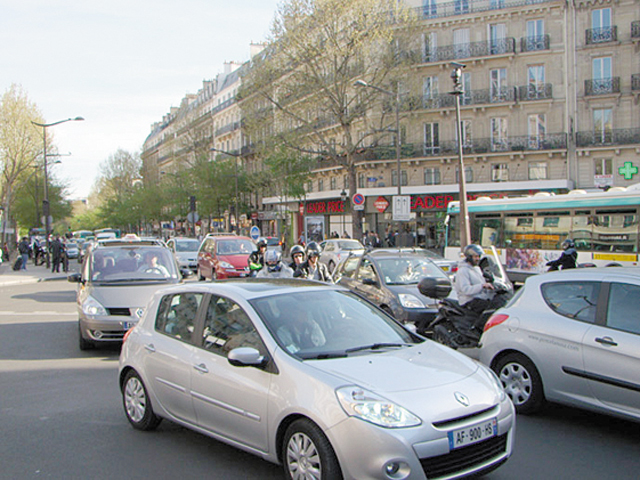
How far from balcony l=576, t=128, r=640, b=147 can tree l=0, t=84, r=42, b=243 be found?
38.1 metres

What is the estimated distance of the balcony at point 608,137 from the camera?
3628 cm

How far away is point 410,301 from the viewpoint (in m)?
10.1

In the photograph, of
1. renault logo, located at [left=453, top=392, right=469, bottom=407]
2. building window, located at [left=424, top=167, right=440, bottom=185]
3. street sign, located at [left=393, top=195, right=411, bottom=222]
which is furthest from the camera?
building window, located at [left=424, top=167, right=440, bottom=185]

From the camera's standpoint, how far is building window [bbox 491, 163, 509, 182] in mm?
39344

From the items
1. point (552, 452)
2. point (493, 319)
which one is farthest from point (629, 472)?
point (493, 319)

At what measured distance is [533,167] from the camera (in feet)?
127

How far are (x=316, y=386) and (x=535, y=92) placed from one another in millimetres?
38759

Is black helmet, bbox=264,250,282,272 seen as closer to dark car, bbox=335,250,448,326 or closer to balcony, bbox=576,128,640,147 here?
dark car, bbox=335,250,448,326

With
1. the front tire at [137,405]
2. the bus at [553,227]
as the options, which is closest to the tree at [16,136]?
the bus at [553,227]

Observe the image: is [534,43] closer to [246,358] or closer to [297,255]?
[297,255]

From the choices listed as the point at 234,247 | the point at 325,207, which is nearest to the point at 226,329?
the point at 234,247

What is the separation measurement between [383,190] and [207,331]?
1543 inches

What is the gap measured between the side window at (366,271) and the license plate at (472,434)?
22.3 feet

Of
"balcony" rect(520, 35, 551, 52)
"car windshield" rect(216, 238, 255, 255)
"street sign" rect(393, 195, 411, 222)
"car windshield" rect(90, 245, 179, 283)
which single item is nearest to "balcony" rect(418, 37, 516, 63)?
"balcony" rect(520, 35, 551, 52)
